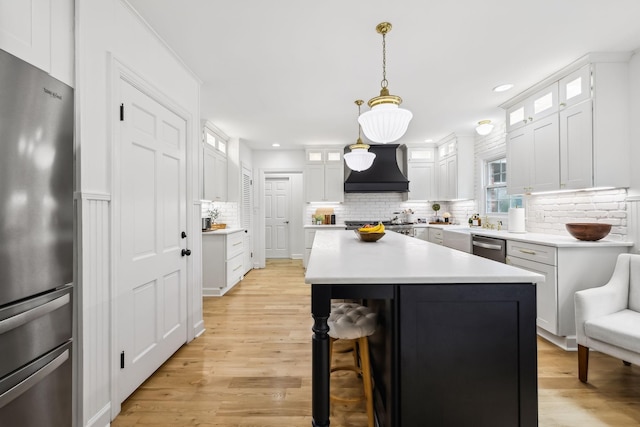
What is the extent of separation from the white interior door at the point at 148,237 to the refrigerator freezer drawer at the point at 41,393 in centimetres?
48

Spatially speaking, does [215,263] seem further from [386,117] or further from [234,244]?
[386,117]

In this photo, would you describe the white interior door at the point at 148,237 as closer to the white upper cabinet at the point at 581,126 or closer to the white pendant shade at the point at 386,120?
the white pendant shade at the point at 386,120

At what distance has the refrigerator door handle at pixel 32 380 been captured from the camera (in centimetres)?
98

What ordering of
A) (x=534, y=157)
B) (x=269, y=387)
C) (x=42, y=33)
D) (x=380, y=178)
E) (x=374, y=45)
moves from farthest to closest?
(x=380, y=178)
(x=534, y=157)
(x=374, y=45)
(x=269, y=387)
(x=42, y=33)

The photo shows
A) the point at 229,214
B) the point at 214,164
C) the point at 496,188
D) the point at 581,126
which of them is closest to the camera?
the point at 581,126

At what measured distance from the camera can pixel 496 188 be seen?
183 inches

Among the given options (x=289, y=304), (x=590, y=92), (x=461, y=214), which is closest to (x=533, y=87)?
(x=590, y=92)

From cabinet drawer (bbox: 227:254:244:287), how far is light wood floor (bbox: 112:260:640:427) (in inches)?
52.5

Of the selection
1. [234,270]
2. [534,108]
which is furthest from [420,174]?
[234,270]

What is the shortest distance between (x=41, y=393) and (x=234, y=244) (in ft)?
11.4

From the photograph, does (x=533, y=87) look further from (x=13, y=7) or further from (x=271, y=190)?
(x=271, y=190)

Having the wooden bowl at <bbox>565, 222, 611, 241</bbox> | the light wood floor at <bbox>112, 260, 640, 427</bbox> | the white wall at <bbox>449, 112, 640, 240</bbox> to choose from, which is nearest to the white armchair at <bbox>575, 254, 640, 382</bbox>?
the light wood floor at <bbox>112, 260, 640, 427</bbox>

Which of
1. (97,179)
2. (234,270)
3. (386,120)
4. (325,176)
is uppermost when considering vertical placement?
(325,176)

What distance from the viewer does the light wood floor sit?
1.67 m
